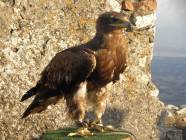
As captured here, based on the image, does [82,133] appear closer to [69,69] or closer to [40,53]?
[69,69]

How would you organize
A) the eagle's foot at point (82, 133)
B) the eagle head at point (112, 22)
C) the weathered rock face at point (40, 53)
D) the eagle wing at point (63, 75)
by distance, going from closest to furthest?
the eagle head at point (112, 22) → the eagle wing at point (63, 75) → the eagle's foot at point (82, 133) → the weathered rock face at point (40, 53)

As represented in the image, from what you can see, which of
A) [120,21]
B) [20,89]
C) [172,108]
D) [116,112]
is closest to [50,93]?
[120,21]

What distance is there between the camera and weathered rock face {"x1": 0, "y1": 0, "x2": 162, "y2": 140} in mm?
8977

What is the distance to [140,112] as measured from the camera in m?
9.96

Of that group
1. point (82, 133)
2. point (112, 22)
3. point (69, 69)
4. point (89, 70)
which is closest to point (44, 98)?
point (69, 69)

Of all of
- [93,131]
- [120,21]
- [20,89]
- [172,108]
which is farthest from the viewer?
[172,108]

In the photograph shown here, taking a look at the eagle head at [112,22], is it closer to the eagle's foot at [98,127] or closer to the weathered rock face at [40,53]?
the eagle's foot at [98,127]

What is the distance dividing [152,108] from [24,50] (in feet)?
7.68

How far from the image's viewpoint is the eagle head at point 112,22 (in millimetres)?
6566

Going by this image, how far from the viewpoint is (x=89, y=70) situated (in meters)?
6.64

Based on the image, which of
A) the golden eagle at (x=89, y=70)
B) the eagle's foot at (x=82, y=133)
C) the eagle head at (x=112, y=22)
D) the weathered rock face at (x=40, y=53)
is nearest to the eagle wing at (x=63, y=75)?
the golden eagle at (x=89, y=70)

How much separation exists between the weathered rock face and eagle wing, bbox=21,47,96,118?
1.75 m

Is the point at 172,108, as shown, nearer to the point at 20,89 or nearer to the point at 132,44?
the point at 132,44

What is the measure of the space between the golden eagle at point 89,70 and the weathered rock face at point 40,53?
185 cm
